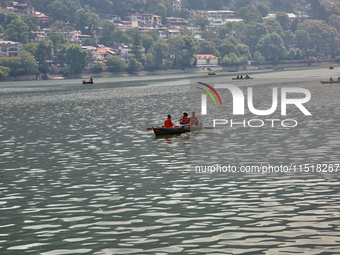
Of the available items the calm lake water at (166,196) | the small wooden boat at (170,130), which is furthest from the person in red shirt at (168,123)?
the calm lake water at (166,196)

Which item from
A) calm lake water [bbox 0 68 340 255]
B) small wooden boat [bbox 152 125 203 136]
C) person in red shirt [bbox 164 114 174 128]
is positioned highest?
person in red shirt [bbox 164 114 174 128]

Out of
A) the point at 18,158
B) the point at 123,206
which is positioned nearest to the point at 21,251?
the point at 123,206

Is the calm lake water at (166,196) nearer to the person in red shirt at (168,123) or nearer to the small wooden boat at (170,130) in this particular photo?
the small wooden boat at (170,130)

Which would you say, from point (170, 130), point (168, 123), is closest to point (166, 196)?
point (170, 130)

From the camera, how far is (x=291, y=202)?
66.0 feet

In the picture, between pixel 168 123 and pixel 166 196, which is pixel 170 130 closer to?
pixel 168 123

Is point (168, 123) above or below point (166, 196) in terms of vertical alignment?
above

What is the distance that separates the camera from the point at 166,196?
21719mm

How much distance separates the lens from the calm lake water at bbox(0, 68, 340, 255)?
16.0 metres

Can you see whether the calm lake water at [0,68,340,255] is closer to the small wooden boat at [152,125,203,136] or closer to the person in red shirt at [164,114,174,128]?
the small wooden boat at [152,125,203,136]

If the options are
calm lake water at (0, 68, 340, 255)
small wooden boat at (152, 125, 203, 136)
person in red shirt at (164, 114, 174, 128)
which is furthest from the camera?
person in red shirt at (164, 114, 174, 128)

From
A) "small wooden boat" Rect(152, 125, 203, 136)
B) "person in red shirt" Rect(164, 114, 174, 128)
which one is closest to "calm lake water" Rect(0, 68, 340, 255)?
"small wooden boat" Rect(152, 125, 203, 136)

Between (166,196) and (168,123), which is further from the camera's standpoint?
(168,123)

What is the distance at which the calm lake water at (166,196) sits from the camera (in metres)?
16.0
